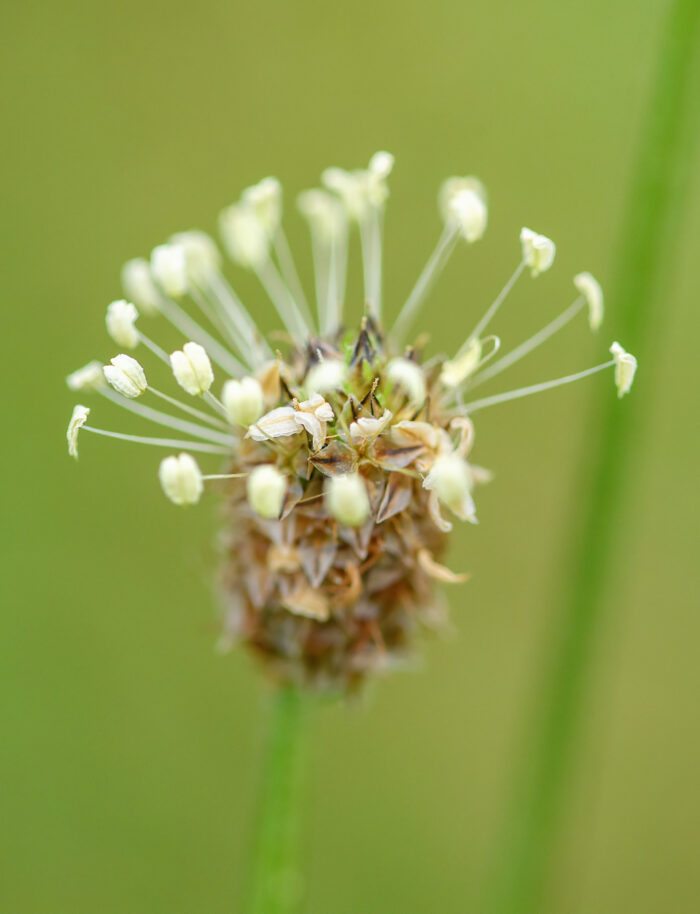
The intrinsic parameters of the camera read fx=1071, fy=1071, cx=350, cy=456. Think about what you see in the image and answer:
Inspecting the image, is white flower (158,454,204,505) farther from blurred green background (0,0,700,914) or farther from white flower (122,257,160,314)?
blurred green background (0,0,700,914)

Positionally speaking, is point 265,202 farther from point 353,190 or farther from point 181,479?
point 181,479

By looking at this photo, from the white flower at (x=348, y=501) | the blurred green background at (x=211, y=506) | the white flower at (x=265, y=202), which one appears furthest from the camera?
the blurred green background at (x=211, y=506)

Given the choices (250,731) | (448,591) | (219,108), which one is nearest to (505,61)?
(219,108)

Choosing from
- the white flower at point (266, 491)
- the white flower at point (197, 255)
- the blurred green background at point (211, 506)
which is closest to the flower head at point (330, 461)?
the white flower at point (266, 491)

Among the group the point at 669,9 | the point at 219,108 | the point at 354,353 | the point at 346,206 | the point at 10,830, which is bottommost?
the point at 10,830

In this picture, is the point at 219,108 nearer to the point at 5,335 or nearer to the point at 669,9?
the point at 5,335

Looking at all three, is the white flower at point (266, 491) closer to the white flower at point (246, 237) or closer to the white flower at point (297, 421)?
the white flower at point (297, 421)

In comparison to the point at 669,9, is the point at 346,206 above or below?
below
